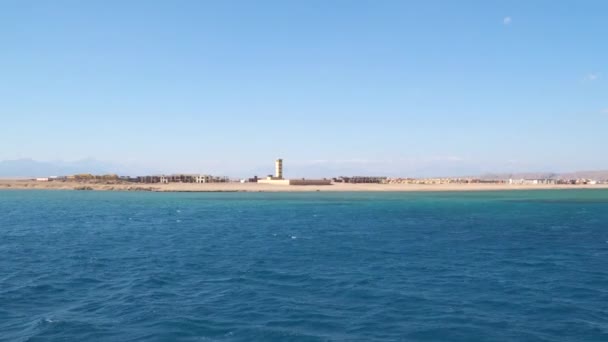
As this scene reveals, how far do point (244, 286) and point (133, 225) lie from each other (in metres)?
34.7

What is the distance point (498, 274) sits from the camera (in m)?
28.2

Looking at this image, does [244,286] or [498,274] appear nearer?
[244,286]

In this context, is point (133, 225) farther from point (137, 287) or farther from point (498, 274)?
point (498, 274)

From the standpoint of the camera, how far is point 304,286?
2519cm

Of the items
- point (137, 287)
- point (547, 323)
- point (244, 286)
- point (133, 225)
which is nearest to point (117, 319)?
point (137, 287)

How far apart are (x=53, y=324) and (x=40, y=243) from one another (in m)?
24.8

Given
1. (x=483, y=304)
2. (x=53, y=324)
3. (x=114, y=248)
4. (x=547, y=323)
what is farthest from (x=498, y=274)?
(x=114, y=248)

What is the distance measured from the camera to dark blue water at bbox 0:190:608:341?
61.3 ft

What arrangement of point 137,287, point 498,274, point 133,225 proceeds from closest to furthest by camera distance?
point 137,287
point 498,274
point 133,225

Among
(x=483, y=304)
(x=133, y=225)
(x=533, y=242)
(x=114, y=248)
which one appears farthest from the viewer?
(x=133, y=225)

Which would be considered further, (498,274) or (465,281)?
(498,274)

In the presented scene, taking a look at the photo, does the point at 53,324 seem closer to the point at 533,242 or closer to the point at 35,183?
the point at 533,242

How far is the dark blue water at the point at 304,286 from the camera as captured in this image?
1867 cm

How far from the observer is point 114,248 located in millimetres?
38531
